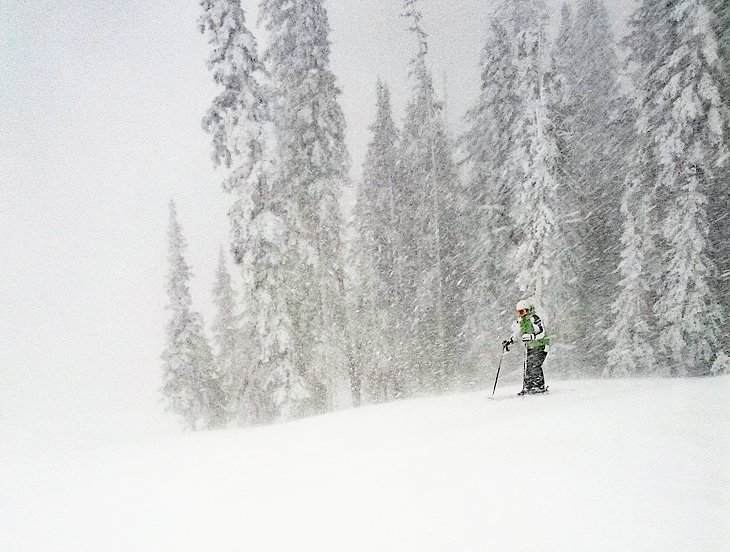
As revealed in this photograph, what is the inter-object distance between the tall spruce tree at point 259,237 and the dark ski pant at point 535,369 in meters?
4.73

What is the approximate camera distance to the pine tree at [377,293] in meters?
11.6

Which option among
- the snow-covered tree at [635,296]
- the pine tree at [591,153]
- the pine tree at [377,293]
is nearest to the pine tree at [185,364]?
the pine tree at [377,293]

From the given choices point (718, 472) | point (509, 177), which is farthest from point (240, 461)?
point (509, 177)

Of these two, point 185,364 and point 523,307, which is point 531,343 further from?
point 185,364

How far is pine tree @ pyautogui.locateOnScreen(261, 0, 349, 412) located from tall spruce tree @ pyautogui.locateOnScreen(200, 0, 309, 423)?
45 cm

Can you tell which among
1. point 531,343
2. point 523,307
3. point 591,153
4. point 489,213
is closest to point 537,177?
point 489,213

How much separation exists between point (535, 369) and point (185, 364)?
1088 centimetres

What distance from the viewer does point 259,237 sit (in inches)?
390

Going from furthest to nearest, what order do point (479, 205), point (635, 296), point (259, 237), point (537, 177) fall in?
point (479, 205), point (635, 296), point (537, 177), point (259, 237)

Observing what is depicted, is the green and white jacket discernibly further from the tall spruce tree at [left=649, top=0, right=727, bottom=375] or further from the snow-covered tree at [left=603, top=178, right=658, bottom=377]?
the snow-covered tree at [left=603, top=178, right=658, bottom=377]

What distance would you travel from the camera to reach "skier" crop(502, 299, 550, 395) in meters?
6.98

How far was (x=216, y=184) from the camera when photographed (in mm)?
9961

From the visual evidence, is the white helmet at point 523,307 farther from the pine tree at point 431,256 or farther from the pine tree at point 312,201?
the pine tree at point 312,201

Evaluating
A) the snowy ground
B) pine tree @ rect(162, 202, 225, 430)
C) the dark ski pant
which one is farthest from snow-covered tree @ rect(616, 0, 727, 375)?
pine tree @ rect(162, 202, 225, 430)
